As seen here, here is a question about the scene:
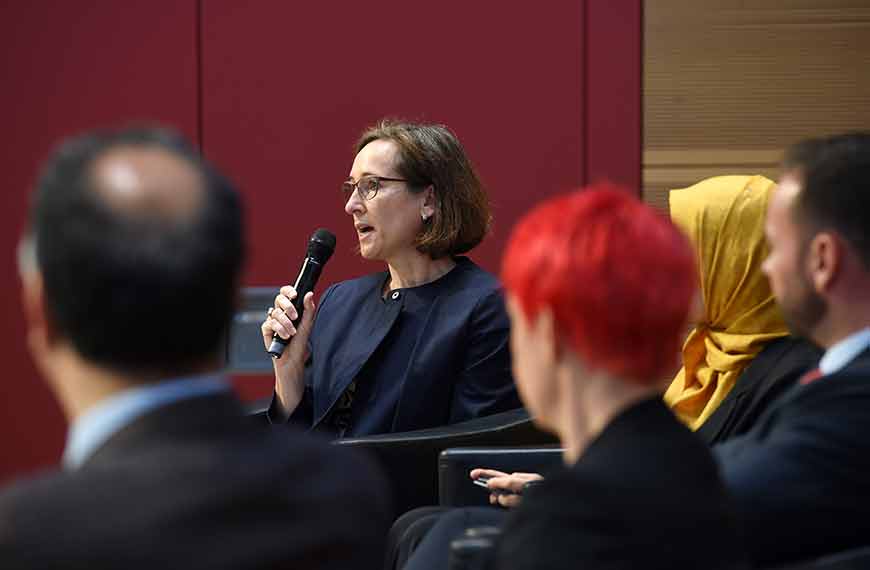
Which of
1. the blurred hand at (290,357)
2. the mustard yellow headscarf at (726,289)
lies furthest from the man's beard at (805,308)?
the blurred hand at (290,357)

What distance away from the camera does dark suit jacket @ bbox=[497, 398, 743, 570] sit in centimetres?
146

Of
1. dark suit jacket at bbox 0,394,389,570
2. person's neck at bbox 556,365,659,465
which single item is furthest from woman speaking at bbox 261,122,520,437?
dark suit jacket at bbox 0,394,389,570

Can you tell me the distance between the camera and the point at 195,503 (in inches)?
46.0

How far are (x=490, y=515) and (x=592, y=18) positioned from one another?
2576mm

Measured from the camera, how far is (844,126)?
15.7 ft

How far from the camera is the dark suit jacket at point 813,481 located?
6.25 ft

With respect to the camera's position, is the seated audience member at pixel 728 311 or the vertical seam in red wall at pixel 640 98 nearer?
the seated audience member at pixel 728 311

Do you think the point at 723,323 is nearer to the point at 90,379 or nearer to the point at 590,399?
the point at 590,399

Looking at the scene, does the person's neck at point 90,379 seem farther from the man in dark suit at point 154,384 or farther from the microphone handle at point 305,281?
the microphone handle at point 305,281

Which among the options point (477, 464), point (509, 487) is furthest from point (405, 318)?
point (509, 487)

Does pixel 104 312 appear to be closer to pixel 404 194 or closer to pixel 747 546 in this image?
pixel 747 546

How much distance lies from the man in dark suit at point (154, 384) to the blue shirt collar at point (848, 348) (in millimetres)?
1005

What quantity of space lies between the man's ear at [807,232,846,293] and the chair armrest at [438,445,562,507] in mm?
A: 1052

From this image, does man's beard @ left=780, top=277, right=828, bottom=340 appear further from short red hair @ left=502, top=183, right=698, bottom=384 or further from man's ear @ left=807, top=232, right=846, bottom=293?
short red hair @ left=502, top=183, right=698, bottom=384
